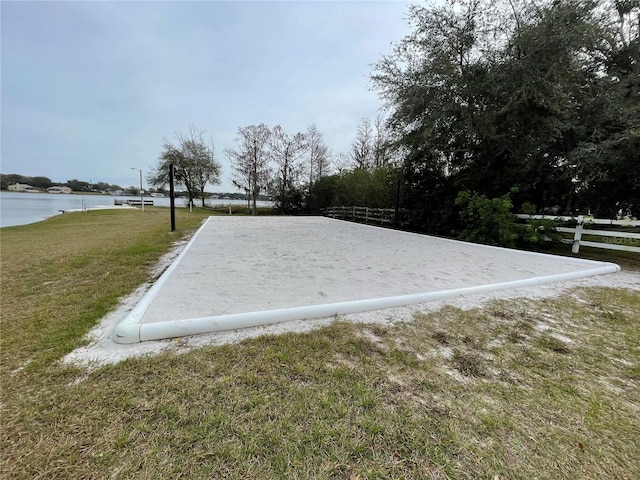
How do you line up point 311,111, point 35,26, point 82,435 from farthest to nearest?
1. point 311,111
2. point 35,26
3. point 82,435

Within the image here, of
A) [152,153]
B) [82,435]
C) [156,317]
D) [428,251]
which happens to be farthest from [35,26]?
[152,153]

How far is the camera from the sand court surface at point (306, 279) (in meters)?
2.10

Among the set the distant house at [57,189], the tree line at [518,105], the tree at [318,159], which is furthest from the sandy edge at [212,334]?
the distant house at [57,189]

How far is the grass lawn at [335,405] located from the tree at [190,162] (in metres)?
24.1

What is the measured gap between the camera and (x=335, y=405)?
1.30 meters

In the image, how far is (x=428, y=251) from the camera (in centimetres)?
532

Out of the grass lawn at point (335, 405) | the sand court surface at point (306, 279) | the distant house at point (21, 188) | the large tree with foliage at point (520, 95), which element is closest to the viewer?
the grass lawn at point (335, 405)

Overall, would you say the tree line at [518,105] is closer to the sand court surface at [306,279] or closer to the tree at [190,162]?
the sand court surface at [306,279]

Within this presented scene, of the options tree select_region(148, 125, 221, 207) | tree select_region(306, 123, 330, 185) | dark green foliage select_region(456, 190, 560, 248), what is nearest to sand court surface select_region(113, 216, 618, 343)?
dark green foliage select_region(456, 190, 560, 248)

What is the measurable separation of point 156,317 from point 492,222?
7.15 meters

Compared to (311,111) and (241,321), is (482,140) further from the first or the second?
(311,111)

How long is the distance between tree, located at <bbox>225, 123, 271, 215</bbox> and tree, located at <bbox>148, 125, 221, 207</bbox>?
4885 millimetres

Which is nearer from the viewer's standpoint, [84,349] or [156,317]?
[84,349]

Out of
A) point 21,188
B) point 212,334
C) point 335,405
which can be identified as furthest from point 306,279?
point 21,188
